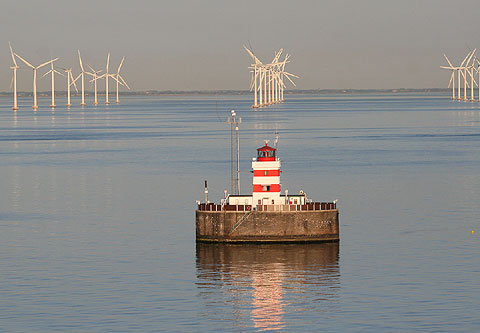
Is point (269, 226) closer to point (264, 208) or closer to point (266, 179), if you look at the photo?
point (264, 208)

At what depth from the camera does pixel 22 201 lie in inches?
3597

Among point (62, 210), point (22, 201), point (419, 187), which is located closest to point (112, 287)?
point (62, 210)

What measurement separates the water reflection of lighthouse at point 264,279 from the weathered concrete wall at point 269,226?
22.7 inches

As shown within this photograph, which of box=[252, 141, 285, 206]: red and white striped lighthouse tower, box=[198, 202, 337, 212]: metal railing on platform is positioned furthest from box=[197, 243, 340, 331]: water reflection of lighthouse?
box=[252, 141, 285, 206]: red and white striped lighthouse tower

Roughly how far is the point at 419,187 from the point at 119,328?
59875 millimetres

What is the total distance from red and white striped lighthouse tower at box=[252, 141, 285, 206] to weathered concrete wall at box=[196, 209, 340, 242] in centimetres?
222

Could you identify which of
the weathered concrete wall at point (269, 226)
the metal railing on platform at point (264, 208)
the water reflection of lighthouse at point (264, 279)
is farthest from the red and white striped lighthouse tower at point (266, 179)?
the water reflection of lighthouse at point (264, 279)

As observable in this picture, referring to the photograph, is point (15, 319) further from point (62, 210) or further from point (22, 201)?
point (22, 201)

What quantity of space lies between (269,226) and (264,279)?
913 centimetres

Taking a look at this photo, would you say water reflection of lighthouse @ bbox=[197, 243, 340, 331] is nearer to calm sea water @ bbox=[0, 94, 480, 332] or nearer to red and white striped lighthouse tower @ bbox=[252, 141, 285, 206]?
calm sea water @ bbox=[0, 94, 480, 332]

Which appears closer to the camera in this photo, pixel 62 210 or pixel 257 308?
pixel 257 308

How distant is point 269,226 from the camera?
63.8 m

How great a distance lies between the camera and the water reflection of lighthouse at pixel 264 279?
48125 millimetres

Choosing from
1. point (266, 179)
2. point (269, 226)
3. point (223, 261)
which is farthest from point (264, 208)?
point (223, 261)
